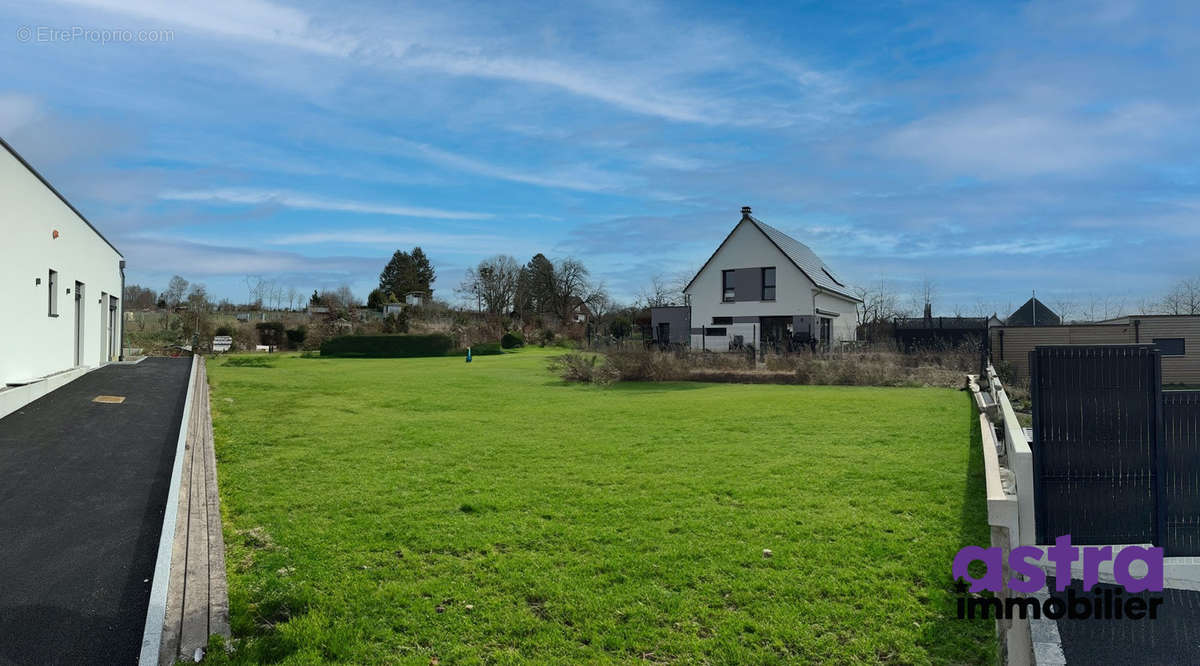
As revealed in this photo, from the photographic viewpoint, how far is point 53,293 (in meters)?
16.2

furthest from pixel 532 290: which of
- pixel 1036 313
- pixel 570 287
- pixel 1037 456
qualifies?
pixel 1037 456

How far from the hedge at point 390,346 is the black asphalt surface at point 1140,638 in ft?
113

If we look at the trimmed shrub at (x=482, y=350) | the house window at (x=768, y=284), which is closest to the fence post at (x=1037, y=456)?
the house window at (x=768, y=284)

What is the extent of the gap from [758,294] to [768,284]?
619 millimetres

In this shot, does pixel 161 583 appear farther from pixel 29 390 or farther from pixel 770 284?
pixel 770 284

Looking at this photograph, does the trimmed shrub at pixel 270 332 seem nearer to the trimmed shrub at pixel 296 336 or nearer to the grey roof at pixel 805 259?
the trimmed shrub at pixel 296 336

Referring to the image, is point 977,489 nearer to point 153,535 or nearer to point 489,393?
point 153,535

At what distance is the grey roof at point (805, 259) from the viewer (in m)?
30.6

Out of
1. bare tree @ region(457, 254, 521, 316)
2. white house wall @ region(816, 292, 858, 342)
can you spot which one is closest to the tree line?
bare tree @ region(457, 254, 521, 316)

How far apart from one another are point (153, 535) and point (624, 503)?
3.94 m

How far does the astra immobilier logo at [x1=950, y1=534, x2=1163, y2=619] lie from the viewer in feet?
13.9

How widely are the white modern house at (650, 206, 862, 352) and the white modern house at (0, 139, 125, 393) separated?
21.5 metres

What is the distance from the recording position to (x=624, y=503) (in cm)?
627

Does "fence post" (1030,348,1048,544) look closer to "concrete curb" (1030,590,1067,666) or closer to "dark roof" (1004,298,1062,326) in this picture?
"concrete curb" (1030,590,1067,666)
